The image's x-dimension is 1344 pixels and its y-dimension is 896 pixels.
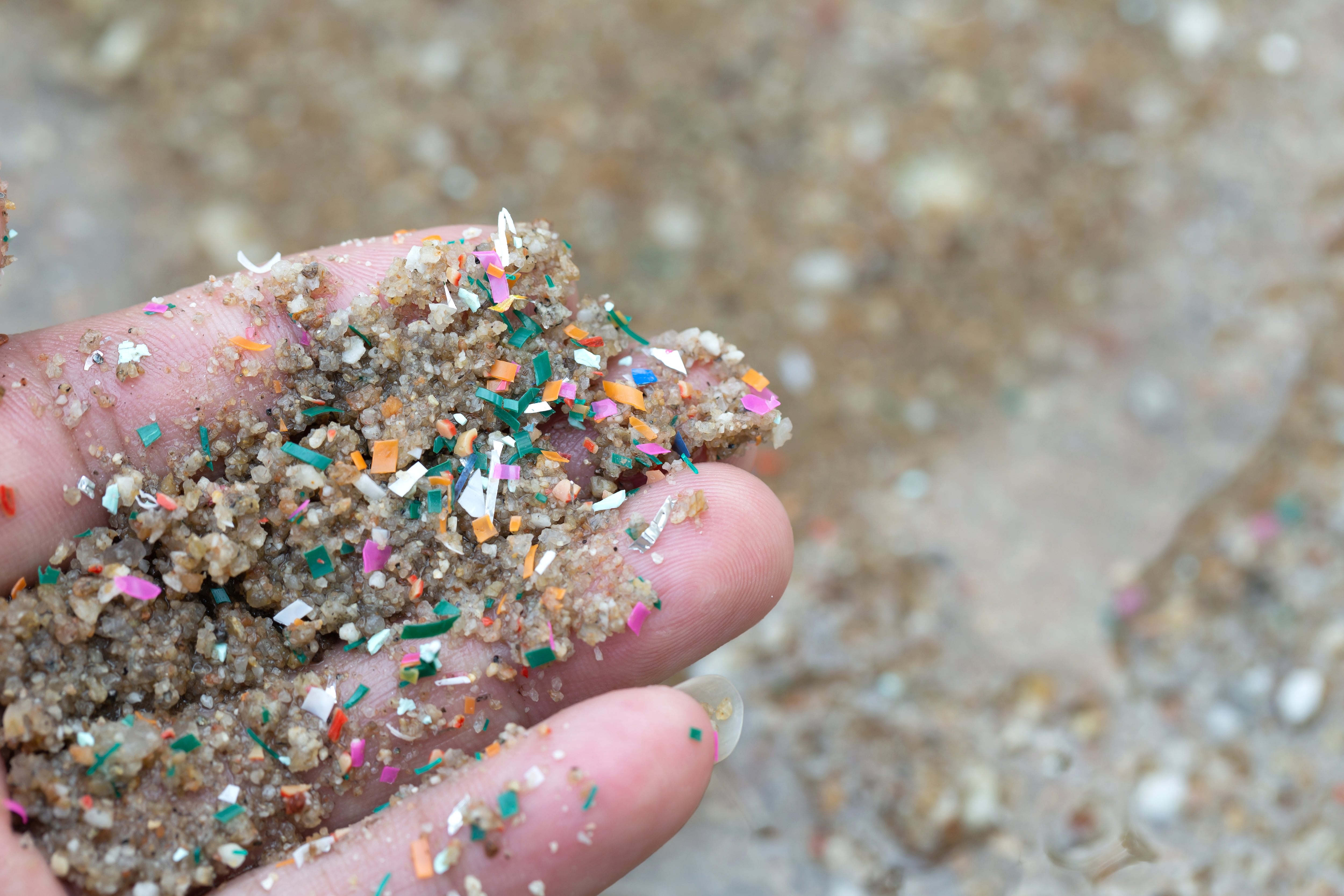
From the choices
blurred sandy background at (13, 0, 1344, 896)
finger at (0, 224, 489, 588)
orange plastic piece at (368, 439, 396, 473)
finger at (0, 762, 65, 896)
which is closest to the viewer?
finger at (0, 762, 65, 896)

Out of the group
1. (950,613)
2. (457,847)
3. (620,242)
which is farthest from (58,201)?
(950,613)

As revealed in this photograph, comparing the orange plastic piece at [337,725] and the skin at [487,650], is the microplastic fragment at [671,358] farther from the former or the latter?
the orange plastic piece at [337,725]

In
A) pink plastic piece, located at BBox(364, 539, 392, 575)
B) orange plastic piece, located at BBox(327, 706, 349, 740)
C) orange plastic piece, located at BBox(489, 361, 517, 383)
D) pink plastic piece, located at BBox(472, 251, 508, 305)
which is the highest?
pink plastic piece, located at BBox(472, 251, 508, 305)

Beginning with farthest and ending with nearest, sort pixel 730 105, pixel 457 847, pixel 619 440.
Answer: pixel 730 105 → pixel 619 440 → pixel 457 847

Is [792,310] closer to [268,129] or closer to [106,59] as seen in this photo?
[268,129]

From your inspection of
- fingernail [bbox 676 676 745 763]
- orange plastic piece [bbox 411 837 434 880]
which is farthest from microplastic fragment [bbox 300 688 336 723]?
fingernail [bbox 676 676 745 763]

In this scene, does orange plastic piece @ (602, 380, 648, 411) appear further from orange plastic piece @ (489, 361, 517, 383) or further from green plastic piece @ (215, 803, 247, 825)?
green plastic piece @ (215, 803, 247, 825)

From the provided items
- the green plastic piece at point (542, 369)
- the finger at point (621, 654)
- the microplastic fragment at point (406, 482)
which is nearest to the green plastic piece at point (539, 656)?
the finger at point (621, 654)
